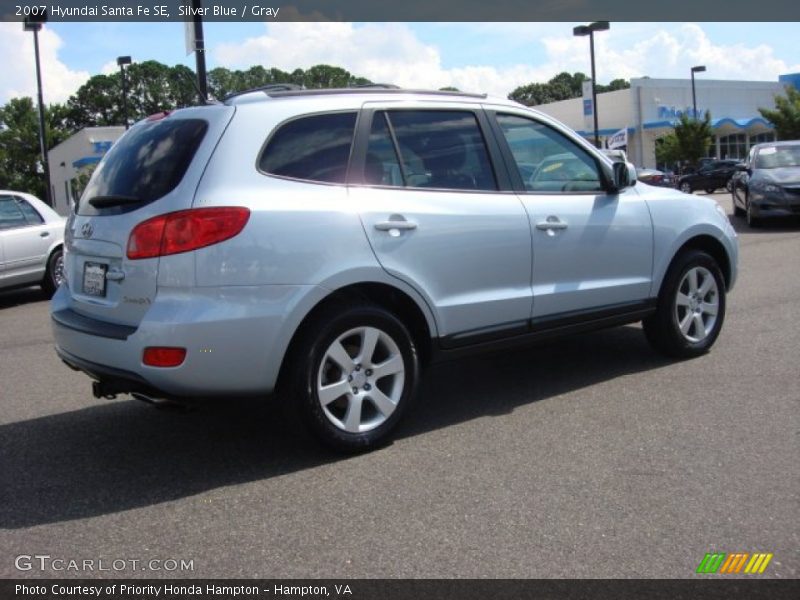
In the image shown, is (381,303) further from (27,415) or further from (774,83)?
(774,83)

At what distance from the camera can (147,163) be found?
4.44m

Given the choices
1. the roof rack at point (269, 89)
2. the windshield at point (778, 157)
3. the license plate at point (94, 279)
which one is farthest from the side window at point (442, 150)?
the windshield at point (778, 157)

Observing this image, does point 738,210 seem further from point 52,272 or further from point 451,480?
point 451,480

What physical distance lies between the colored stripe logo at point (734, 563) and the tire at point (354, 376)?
73.7 inches

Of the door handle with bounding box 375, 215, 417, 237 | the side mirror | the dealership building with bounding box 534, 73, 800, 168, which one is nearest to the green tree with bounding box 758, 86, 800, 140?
the dealership building with bounding box 534, 73, 800, 168

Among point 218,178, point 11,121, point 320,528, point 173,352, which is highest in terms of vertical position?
point 11,121

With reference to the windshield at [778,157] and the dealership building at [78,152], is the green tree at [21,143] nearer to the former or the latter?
the dealership building at [78,152]

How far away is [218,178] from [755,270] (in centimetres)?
838

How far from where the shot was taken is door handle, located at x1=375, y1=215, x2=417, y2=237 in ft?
14.9

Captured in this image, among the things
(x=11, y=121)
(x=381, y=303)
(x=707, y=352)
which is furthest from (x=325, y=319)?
(x=11, y=121)

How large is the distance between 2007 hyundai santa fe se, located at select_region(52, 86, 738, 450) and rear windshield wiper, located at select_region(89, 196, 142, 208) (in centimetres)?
1

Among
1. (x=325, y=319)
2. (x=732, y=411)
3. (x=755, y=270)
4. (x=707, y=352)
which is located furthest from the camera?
(x=755, y=270)

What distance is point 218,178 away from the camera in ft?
13.7

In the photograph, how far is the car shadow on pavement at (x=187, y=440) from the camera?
414 centimetres
